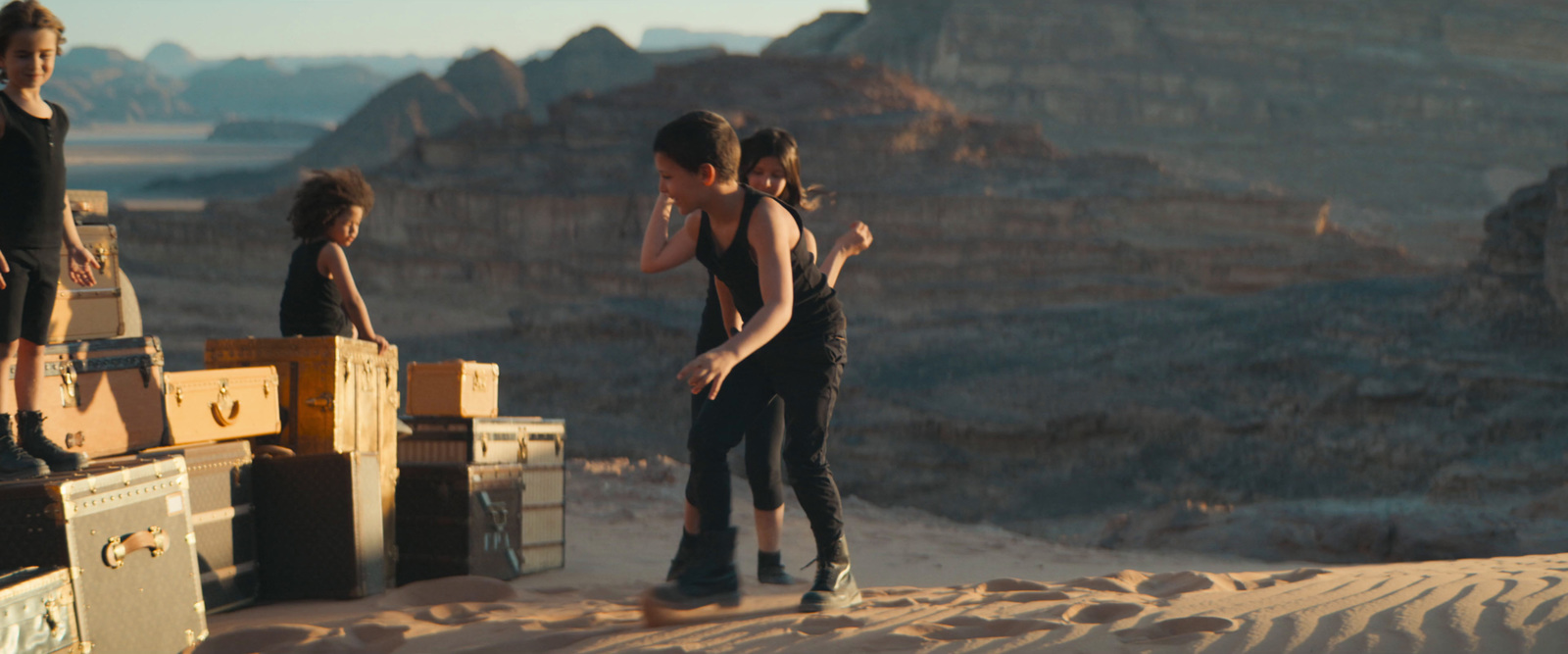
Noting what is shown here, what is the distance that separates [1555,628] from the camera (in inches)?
113

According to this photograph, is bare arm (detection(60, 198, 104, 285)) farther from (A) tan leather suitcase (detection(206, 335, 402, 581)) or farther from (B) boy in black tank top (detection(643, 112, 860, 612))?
(B) boy in black tank top (detection(643, 112, 860, 612))

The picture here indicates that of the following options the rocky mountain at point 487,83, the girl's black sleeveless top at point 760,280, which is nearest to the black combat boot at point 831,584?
the girl's black sleeveless top at point 760,280

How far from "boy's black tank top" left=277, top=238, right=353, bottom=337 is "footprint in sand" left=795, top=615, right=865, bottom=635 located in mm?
2241

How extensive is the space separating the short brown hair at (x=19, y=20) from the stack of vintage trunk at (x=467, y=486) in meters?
1.71

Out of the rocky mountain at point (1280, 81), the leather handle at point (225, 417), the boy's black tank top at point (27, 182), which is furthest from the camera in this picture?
the rocky mountain at point (1280, 81)

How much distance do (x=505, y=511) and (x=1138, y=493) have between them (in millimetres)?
9916

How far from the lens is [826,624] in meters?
3.13

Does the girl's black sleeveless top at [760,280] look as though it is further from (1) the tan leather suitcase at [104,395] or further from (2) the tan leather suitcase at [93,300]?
(2) the tan leather suitcase at [93,300]

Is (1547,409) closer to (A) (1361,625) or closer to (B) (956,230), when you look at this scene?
(A) (1361,625)

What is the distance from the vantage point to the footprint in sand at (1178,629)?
2.88m

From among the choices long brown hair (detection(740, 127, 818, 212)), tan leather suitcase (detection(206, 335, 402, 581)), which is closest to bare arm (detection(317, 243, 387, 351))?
tan leather suitcase (detection(206, 335, 402, 581))

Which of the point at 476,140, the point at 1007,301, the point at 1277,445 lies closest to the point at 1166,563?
the point at 1277,445

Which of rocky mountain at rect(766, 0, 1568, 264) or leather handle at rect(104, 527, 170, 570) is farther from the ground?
rocky mountain at rect(766, 0, 1568, 264)

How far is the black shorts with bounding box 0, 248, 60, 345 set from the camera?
126 inches
